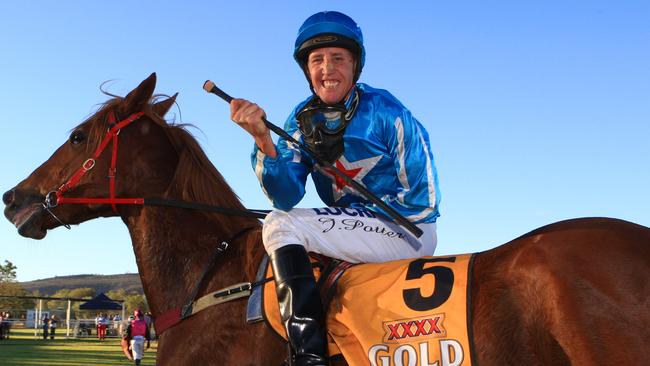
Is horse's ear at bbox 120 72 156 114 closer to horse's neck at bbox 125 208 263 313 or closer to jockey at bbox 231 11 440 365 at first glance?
horse's neck at bbox 125 208 263 313

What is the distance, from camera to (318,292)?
383cm

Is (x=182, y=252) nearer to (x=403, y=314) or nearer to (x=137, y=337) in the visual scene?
(x=403, y=314)

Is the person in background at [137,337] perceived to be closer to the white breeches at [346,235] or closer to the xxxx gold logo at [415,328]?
the white breeches at [346,235]

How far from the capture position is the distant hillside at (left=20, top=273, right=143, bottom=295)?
5773 inches

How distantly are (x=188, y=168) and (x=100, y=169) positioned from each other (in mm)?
611

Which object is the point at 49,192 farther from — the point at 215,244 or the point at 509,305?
the point at 509,305

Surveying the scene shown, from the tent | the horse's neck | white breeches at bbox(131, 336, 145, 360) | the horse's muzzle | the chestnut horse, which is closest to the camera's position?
the chestnut horse

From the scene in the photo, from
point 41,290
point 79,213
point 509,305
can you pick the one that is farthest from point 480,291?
point 41,290

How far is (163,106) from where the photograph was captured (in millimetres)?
5066

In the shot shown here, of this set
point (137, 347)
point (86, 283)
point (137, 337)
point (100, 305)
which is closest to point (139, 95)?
point (137, 347)

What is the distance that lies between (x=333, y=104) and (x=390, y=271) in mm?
1342

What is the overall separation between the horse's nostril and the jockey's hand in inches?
75.4

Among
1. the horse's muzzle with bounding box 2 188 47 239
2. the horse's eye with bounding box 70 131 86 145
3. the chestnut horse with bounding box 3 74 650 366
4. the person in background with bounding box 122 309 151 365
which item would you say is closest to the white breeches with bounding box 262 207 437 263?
the chestnut horse with bounding box 3 74 650 366

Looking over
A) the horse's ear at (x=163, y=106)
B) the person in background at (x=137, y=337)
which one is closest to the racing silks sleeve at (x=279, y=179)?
the horse's ear at (x=163, y=106)
